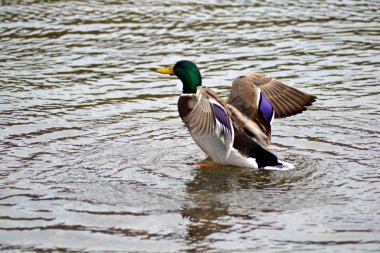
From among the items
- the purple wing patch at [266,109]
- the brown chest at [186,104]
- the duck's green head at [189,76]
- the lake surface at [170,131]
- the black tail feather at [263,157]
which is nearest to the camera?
the lake surface at [170,131]

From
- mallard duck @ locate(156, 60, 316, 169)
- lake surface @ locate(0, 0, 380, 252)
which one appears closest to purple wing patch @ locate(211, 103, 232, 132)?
mallard duck @ locate(156, 60, 316, 169)

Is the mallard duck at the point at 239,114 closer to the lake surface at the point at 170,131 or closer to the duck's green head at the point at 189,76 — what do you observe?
the duck's green head at the point at 189,76

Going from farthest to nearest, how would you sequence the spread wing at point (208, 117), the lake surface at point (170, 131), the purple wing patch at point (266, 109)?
the purple wing patch at point (266, 109) < the spread wing at point (208, 117) < the lake surface at point (170, 131)

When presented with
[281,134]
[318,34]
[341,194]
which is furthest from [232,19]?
[341,194]

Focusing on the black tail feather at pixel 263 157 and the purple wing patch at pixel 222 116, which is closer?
the purple wing patch at pixel 222 116

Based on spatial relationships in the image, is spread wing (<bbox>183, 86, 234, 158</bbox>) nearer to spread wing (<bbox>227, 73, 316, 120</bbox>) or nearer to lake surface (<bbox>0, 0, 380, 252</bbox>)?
Result: lake surface (<bbox>0, 0, 380, 252</bbox>)

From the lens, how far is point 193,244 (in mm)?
6363

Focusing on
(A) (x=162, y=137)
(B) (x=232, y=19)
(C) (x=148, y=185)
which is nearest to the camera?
(C) (x=148, y=185)

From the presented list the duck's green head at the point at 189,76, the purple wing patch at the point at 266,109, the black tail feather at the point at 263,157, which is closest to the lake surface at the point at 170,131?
the black tail feather at the point at 263,157

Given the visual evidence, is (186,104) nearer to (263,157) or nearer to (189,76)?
(189,76)

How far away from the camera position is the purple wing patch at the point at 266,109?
343 inches

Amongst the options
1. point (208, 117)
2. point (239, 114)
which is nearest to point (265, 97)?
point (239, 114)

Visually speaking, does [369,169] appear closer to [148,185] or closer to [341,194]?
[341,194]

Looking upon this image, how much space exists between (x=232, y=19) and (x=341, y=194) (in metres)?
7.61
